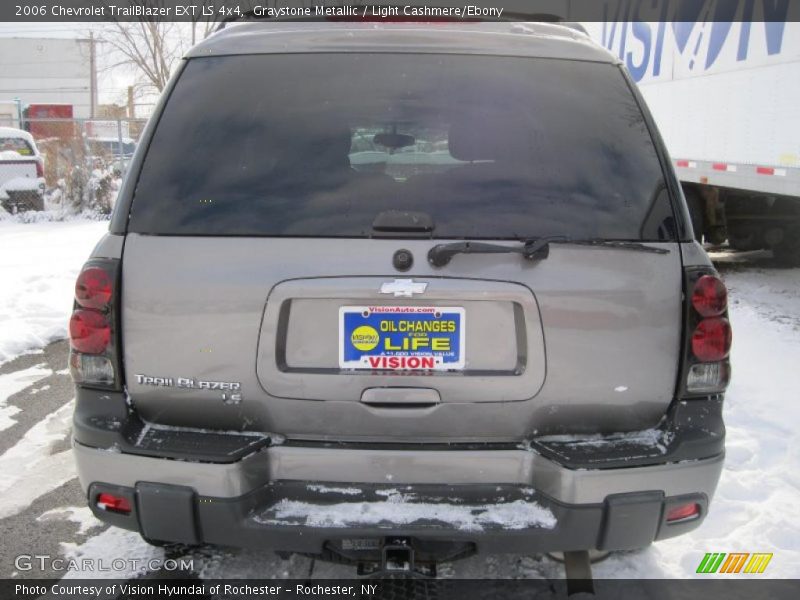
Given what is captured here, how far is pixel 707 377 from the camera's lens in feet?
7.47

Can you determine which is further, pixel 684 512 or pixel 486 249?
pixel 684 512

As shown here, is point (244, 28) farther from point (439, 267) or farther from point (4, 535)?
point (4, 535)

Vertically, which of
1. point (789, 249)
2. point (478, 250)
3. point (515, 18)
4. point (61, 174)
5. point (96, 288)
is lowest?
point (789, 249)

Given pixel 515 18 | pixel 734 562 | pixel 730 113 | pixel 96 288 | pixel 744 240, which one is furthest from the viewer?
pixel 744 240

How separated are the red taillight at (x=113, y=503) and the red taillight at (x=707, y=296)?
1888 millimetres

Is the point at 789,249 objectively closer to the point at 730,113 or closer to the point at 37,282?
the point at 730,113

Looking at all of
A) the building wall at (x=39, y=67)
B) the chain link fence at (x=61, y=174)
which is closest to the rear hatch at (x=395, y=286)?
the chain link fence at (x=61, y=174)

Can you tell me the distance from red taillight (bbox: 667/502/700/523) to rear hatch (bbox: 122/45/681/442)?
28 centimetres

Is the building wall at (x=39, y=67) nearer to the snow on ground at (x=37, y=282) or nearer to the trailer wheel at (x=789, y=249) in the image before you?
the snow on ground at (x=37, y=282)

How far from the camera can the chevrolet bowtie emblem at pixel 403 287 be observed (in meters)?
2.09

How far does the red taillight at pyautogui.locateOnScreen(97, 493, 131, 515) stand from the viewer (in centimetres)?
221

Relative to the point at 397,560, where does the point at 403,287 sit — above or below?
above

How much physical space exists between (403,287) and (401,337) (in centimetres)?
15

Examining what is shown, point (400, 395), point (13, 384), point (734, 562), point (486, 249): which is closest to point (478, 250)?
point (486, 249)
